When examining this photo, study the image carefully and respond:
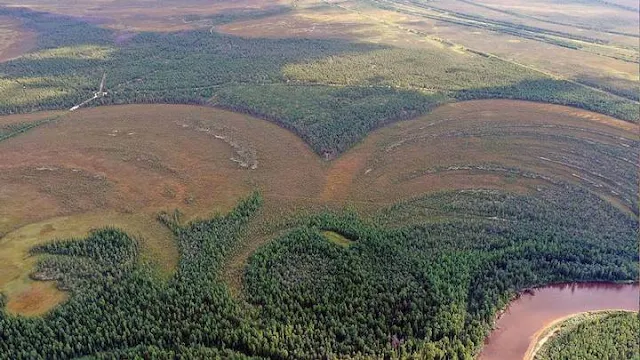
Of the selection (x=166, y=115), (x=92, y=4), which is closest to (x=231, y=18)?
(x=92, y=4)

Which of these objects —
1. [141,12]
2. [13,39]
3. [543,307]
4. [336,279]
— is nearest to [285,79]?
[336,279]

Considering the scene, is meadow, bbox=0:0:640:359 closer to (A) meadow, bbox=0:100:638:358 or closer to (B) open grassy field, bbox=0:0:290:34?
(A) meadow, bbox=0:100:638:358

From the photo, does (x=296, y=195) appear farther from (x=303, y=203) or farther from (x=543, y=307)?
(x=543, y=307)

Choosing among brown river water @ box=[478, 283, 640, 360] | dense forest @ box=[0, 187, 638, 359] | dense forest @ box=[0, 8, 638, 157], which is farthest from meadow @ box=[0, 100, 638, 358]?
dense forest @ box=[0, 8, 638, 157]

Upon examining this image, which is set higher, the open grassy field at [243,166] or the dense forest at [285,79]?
the dense forest at [285,79]

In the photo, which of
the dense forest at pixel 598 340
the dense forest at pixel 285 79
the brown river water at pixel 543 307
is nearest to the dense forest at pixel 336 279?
the brown river water at pixel 543 307

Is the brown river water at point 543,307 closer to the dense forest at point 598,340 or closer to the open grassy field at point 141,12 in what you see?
the dense forest at point 598,340
